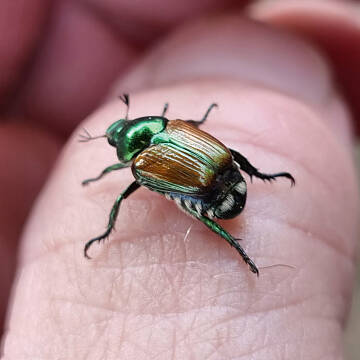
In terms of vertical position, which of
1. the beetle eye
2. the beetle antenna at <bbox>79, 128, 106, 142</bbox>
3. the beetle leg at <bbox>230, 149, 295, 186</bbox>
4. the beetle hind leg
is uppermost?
the beetle leg at <bbox>230, 149, 295, 186</bbox>

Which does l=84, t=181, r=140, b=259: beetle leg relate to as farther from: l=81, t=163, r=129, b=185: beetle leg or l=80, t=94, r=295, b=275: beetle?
l=81, t=163, r=129, b=185: beetle leg

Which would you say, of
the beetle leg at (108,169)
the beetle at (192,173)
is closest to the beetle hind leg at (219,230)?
the beetle at (192,173)

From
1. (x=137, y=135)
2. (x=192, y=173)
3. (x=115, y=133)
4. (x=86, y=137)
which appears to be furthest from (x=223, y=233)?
(x=86, y=137)

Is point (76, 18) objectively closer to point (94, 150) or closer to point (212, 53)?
point (212, 53)

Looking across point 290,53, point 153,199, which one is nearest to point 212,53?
point 290,53

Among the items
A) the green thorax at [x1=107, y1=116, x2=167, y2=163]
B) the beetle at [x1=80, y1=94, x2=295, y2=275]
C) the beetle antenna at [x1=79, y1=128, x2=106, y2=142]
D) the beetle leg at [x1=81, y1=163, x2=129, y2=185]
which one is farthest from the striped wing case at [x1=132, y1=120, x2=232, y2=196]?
the beetle antenna at [x1=79, y1=128, x2=106, y2=142]

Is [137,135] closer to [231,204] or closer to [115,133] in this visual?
[115,133]
